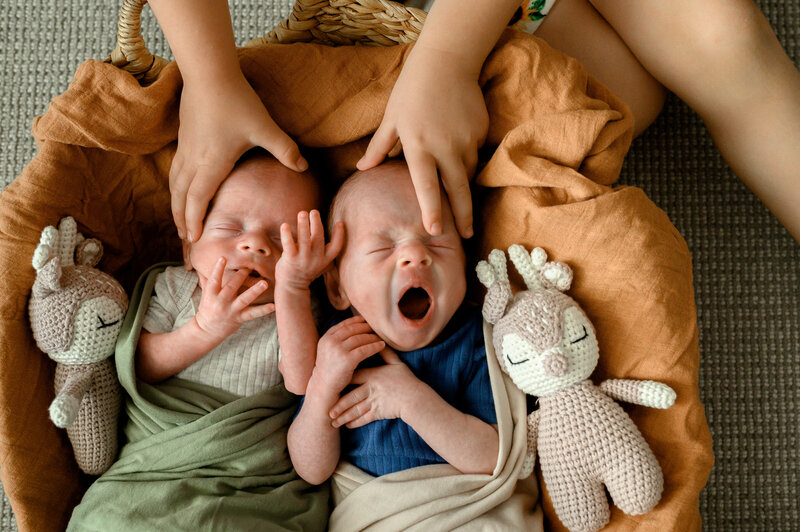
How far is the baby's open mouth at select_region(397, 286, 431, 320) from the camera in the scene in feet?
3.04

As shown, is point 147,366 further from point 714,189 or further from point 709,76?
point 714,189

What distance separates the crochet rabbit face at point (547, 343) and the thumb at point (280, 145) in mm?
388

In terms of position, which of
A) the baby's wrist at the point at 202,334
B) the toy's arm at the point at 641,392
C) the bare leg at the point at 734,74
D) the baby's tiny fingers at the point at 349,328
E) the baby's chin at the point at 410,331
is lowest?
the baby's wrist at the point at 202,334

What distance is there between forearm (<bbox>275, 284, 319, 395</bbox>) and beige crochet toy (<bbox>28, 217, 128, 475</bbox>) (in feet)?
0.80

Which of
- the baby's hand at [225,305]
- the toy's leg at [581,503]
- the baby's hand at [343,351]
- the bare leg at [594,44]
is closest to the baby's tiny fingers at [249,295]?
the baby's hand at [225,305]

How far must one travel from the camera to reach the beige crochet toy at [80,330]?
34.6 inches

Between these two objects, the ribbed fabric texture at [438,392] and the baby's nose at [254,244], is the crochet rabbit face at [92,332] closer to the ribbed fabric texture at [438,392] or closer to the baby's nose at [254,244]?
the baby's nose at [254,244]

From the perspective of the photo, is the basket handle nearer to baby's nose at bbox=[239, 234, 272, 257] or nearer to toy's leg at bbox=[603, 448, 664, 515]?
baby's nose at bbox=[239, 234, 272, 257]

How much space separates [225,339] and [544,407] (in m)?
0.49

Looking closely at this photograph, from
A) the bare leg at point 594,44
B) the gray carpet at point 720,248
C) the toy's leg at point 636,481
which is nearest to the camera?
the toy's leg at point 636,481

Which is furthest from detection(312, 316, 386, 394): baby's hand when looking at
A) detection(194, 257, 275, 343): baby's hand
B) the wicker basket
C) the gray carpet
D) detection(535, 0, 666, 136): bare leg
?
the gray carpet

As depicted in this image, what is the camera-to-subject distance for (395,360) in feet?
3.08

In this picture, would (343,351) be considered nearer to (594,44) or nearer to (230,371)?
(230,371)

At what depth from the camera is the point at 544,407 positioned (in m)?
0.87
